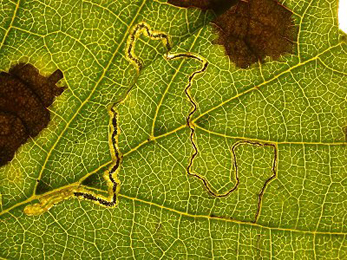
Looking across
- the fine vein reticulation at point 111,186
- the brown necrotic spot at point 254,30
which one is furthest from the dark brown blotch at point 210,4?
the fine vein reticulation at point 111,186

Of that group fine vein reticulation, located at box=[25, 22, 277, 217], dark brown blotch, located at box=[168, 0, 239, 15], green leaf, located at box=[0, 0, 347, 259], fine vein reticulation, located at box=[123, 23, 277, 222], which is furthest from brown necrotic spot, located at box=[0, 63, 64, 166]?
dark brown blotch, located at box=[168, 0, 239, 15]

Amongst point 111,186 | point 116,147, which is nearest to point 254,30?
point 116,147

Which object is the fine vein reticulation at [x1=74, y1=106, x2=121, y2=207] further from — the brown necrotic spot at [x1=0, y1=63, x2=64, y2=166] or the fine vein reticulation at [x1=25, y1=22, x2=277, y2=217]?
the brown necrotic spot at [x1=0, y1=63, x2=64, y2=166]

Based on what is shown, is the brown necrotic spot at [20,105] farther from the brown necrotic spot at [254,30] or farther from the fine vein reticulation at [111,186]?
Result: the brown necrotic spot at [254,30]

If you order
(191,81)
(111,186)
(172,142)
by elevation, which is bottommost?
(111,186)

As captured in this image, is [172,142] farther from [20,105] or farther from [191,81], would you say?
[20,105]

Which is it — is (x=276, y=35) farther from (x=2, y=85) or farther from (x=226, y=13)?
(x=2, y=85)

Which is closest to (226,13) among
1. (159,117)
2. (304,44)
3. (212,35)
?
(212,35)
